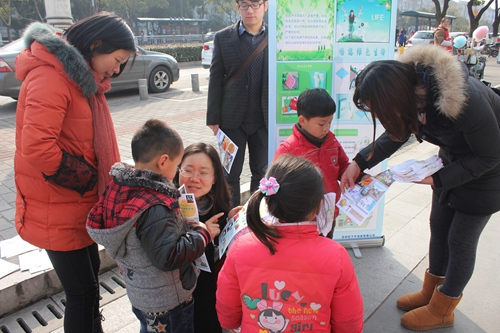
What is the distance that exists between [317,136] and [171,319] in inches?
49.8

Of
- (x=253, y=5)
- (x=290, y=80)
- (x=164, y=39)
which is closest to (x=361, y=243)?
(x=290, y=80)

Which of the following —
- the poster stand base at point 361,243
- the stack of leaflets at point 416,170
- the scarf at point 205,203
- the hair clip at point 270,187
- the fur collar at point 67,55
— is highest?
the fur collar at point 67,55

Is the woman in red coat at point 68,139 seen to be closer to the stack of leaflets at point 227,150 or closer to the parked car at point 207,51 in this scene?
the stack of leaflets at point 227,150

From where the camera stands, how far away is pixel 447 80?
1.63m

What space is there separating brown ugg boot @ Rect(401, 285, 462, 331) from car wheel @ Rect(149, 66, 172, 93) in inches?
361

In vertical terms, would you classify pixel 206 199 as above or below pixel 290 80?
below

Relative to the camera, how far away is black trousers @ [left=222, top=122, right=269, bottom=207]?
307 cm

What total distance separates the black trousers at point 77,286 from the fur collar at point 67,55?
0.75 metres

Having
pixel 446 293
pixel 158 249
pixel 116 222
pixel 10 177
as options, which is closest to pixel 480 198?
pixel 446 293

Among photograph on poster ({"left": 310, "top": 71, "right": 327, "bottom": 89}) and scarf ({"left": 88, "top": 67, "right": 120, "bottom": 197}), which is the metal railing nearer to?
photograph on poster ({"left": 310, "top": 71, "right": 327, "bottom": 89})

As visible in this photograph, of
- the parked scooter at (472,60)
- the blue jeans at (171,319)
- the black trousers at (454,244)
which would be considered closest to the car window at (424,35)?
the parked scooter at (472,60)

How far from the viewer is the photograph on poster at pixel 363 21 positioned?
265cm

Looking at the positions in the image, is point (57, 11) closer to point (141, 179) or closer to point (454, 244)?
point (141, 179)

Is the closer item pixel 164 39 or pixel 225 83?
pixel 225 83
